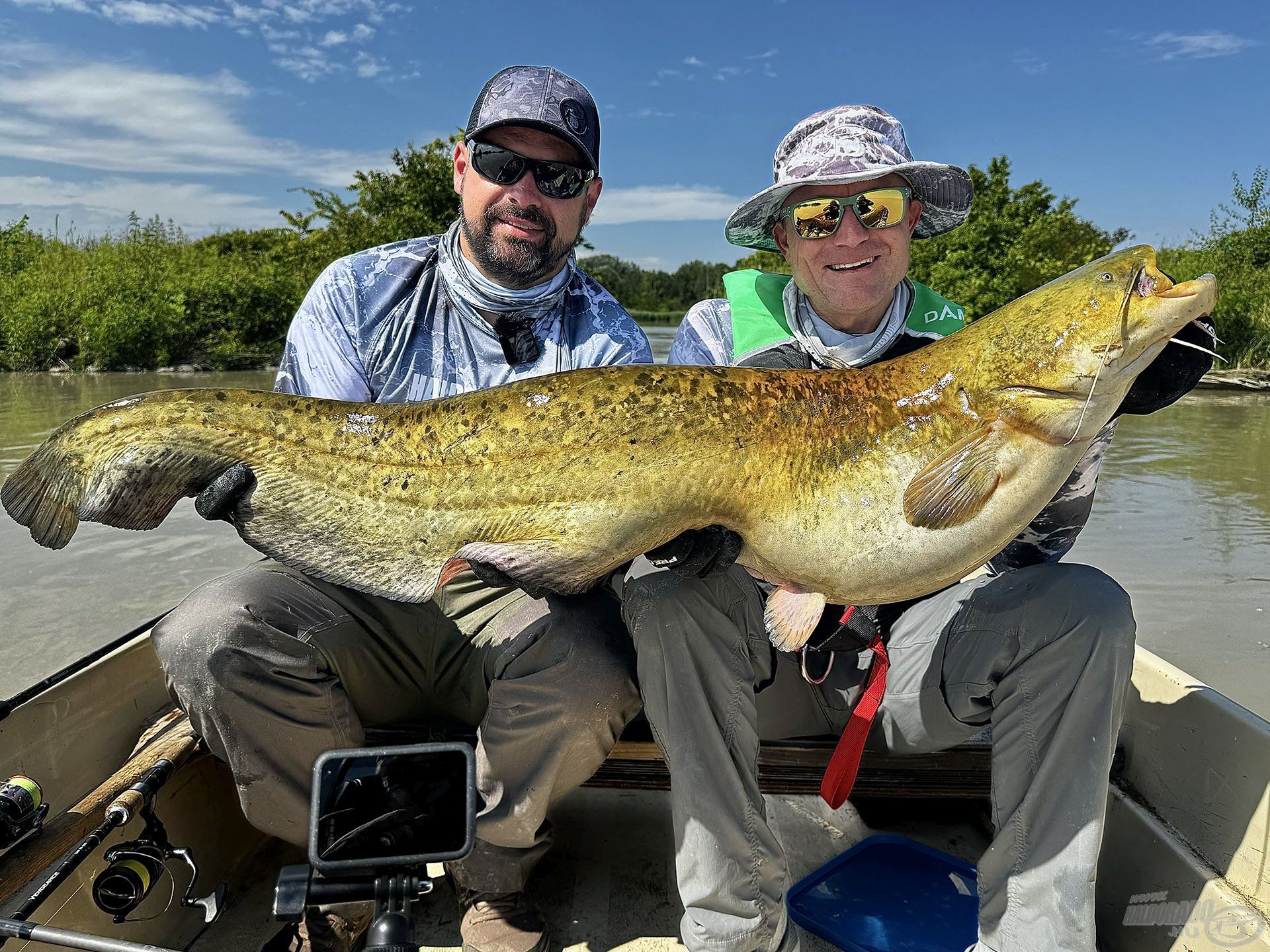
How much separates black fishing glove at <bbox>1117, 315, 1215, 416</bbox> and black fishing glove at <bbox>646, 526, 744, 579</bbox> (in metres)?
1.30

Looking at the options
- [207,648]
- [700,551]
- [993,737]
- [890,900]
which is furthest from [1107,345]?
[207,648]

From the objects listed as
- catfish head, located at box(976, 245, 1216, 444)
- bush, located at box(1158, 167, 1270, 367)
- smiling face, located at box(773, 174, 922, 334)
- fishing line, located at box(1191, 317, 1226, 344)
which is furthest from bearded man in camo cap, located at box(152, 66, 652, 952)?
bush, located at box(1158, 167, 1270, 367)

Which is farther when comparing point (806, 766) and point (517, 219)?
point (517, 219)

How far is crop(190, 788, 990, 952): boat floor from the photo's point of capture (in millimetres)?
2939

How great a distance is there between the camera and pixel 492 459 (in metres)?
2.50

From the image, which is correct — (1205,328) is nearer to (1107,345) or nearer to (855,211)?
(1107,345)

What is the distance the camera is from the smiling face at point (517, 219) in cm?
357

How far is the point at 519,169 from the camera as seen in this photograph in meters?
3.56

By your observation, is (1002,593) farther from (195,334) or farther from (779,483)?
(195,334)

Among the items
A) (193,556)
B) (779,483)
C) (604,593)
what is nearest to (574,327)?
(604,593)

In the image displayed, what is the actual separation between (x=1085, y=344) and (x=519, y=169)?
7.31 feet

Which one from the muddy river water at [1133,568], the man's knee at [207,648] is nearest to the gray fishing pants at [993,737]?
the man's knee at [207,648]

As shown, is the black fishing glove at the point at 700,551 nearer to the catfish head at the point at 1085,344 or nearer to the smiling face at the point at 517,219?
the catfish head at the point at 1085,344

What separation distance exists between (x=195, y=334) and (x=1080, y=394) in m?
44.1
